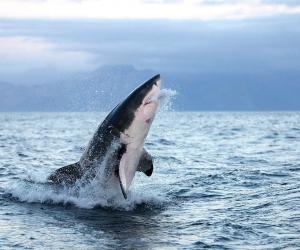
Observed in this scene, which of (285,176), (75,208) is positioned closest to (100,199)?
(75,208)

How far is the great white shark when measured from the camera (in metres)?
15.1

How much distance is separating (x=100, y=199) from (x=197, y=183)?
14.9ft

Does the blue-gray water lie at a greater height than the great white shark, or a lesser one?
lesser

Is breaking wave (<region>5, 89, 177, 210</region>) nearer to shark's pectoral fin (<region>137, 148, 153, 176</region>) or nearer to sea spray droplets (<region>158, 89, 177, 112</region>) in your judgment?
sea spray droplets (<region>158, 89, 177, 112</region>)

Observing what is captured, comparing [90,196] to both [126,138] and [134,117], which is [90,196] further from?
[134,117]

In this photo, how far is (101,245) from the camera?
11.6m

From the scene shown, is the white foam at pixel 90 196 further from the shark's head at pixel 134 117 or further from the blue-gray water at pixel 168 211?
the shark's head at pixel 134 117

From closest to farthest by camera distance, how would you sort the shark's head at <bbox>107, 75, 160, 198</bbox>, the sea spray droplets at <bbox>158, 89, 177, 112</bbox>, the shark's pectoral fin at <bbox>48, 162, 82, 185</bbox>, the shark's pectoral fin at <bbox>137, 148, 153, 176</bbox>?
the shark's head at <bbox>107, 75, 160, 198</bbox> → the sea spray droplets at <bbox>158, 89, 177, 112</bbox> → the shark's pectoral fin at <bbox>137, 148, 153, 176</bbox> → the shark's pectoral fin at <bbox>48, 162, 82, 185</bbox>

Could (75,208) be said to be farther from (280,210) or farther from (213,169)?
(213,169)

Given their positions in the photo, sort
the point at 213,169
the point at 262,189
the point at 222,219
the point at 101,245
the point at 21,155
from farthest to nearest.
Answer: the point at 21,155 < the point at 213,169 < the point at 262,189 < the point at 222,219 < the point at 101,245

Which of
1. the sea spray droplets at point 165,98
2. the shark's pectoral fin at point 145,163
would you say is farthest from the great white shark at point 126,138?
the sea spray droplets at point 165,98

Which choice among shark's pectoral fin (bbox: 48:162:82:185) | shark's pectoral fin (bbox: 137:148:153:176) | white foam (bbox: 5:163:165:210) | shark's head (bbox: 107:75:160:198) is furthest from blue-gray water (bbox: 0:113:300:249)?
shark's head (bbox: 107:75:160:198)

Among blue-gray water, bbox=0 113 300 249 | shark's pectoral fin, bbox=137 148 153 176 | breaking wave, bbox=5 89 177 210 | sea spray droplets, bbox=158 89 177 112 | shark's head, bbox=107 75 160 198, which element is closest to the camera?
blue-gray water, bbox=0 113 300 249

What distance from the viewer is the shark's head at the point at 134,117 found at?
1512cm
